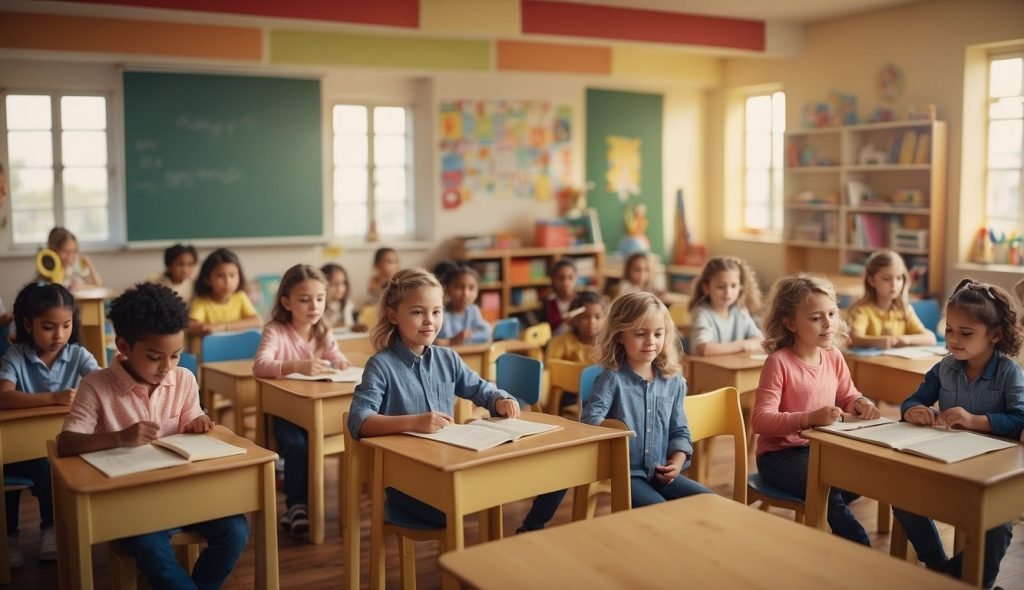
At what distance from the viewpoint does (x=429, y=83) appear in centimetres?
789

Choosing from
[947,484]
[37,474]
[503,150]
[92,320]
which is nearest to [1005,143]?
[503,150]

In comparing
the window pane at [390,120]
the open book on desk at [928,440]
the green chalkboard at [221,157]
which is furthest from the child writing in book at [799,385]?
the window pane at [390,120]

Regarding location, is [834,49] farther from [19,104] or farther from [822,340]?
[19,104]

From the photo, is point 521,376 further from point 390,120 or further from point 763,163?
point 763,163

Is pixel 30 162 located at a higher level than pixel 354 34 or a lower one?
lower

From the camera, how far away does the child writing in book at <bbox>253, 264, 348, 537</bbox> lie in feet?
12.8

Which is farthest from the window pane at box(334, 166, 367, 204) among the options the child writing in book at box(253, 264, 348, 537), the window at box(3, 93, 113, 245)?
the child writing in book at box(253, 264, 348, 537)

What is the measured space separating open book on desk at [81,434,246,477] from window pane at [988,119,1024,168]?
613 centimetres

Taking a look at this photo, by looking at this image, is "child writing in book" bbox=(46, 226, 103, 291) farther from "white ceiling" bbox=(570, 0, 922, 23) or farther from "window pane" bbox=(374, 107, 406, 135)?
"white ceiling" bbox=(570, 0, 922, 23)

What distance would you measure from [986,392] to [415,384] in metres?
1.73

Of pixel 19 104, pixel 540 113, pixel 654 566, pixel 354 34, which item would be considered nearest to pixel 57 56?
pixel 19 104

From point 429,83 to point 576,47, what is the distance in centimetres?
133

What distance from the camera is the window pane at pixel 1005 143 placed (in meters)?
6.86

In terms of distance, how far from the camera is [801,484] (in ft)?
10.4
